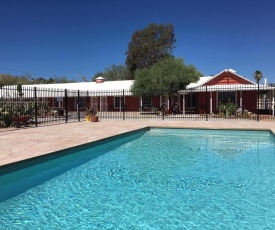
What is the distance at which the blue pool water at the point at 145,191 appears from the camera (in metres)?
4.27

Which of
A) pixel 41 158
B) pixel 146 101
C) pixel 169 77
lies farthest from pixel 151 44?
pixel 41 158

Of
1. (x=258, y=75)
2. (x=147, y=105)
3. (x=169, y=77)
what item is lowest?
(x=147, y=105)

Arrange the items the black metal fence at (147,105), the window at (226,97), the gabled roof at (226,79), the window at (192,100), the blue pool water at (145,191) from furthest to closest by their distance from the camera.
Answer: the window at (192,100), the window at (226,97), the gabled roof at (226,79), the black metal fence at (147,105), the blue pool water at (145,191)

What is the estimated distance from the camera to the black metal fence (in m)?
14.7

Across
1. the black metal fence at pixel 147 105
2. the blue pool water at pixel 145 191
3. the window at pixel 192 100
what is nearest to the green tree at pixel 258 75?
the black metal fence at pixel 147 105

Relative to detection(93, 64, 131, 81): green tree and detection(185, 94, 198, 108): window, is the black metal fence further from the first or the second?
detection(93, 64, 131, 81): green tree

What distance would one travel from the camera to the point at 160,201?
5.05 m

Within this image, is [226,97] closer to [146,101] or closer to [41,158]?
→ [146,101]

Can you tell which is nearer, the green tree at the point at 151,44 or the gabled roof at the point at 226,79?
the gabled roof at the point at 226,79

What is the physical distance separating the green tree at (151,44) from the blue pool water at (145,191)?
112 ft

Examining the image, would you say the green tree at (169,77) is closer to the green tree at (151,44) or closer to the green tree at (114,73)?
the green tree at (151,44)

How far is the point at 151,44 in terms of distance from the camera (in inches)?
1650

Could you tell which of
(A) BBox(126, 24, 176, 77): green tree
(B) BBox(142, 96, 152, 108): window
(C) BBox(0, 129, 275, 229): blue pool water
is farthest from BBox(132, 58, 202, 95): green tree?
(A) BBox(126, 24, 176, 77): green tree

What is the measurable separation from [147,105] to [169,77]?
21.5 feet
